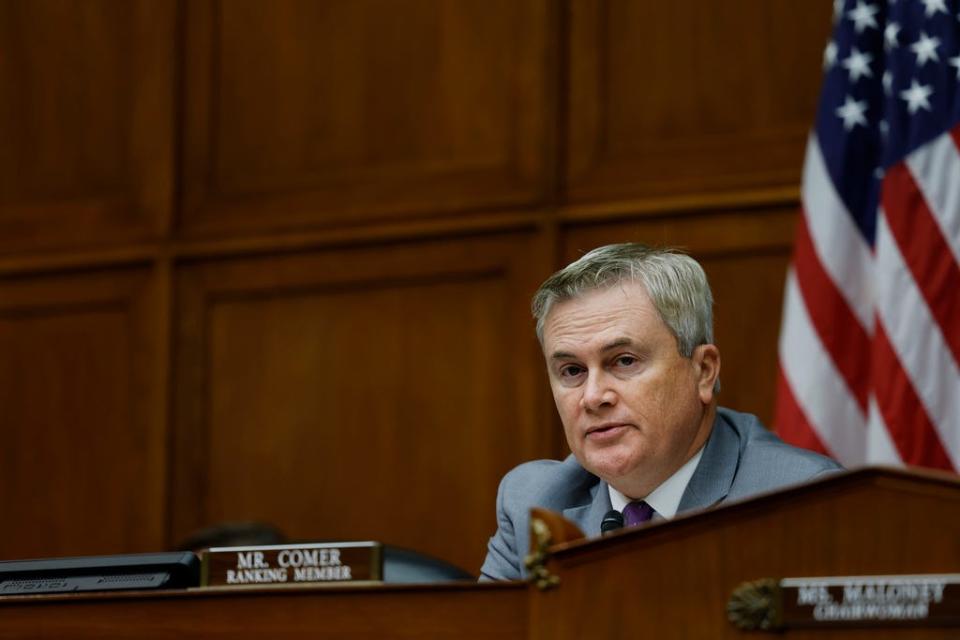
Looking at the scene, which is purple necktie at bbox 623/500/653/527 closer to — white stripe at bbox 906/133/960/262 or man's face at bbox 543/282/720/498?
man's face at bbox 543/282/720/498

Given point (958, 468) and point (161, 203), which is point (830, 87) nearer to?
point (958, 468)

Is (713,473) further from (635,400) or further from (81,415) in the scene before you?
(81,415)

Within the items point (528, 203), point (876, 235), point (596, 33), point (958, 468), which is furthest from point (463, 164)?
point (958, 468)

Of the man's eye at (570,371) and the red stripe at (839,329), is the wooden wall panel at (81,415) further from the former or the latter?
the man's eye at (570,371)

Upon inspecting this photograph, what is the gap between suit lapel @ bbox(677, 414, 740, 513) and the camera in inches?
118

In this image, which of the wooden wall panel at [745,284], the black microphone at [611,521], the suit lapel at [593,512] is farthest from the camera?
the wooden wall panel at [745,284]

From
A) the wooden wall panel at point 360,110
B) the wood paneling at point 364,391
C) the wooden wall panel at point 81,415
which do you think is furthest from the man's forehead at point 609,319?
the wooden wall panel at point 81,415

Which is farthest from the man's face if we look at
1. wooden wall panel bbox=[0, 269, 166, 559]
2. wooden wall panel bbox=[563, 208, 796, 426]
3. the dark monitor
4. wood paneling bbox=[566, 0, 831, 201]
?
wooden wall panel bbox=[0, 269, 166, 559]

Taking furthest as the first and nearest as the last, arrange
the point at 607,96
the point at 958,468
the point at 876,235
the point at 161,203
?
1. the point at 161,203
2. the point at 607,96
3. the point at 876,235
4. the point at 958,468

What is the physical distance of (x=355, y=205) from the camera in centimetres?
565

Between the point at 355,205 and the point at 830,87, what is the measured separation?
1.92 meters

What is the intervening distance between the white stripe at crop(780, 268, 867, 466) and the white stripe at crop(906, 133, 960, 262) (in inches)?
18.0

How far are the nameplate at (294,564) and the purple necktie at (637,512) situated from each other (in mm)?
1050

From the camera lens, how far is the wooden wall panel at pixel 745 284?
4.96 metres
